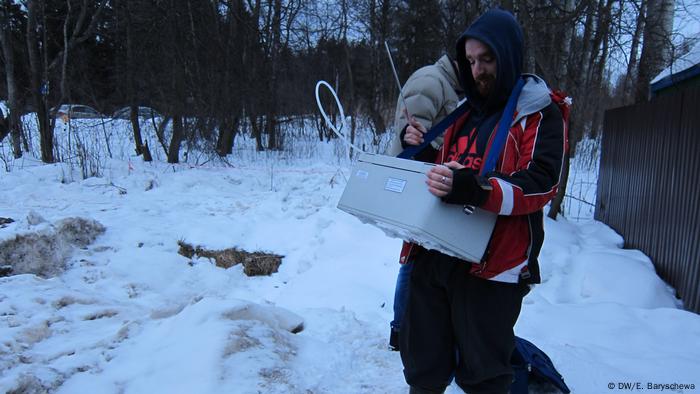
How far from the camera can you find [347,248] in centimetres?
483

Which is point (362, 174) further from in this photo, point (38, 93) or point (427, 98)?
point (38, 93)

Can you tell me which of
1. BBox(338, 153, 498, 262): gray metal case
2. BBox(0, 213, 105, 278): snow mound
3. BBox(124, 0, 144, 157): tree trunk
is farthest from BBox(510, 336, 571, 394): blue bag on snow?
BBox(124, 0, 144, 157): tree trunk

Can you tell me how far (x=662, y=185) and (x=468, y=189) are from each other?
392 centimetres

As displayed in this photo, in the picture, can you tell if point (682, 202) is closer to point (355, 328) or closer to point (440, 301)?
point (355, 328)

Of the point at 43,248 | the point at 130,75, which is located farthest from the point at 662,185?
the point at 130,75

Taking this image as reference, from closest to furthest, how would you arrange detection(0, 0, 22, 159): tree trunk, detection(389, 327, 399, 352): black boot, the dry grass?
detection(389, 327, 399, 352): black boot
the dry grass
detection(0, 0, 22, 159): tree trunk

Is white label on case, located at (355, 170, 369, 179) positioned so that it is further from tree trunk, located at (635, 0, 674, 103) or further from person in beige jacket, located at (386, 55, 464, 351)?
tree trunk, located at (635, 0, 674, 103)

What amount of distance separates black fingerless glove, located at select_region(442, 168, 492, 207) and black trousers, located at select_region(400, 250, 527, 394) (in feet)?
1.02

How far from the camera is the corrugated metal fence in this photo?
362cm


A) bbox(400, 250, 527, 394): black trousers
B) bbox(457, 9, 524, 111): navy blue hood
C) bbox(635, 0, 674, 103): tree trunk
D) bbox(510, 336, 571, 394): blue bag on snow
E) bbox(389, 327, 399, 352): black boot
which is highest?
bbox(635, 0, 674, 103): tree trunk

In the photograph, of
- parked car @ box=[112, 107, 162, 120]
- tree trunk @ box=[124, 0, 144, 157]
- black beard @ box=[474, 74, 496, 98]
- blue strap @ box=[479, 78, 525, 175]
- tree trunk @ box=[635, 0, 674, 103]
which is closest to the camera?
blue strap @ box=[479, 78, 525, 175]

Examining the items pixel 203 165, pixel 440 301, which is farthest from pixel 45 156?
pixel 440 301

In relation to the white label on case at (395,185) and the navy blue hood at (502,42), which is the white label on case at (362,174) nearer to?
the white label on case at (395,185)

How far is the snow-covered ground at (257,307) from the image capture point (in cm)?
231
